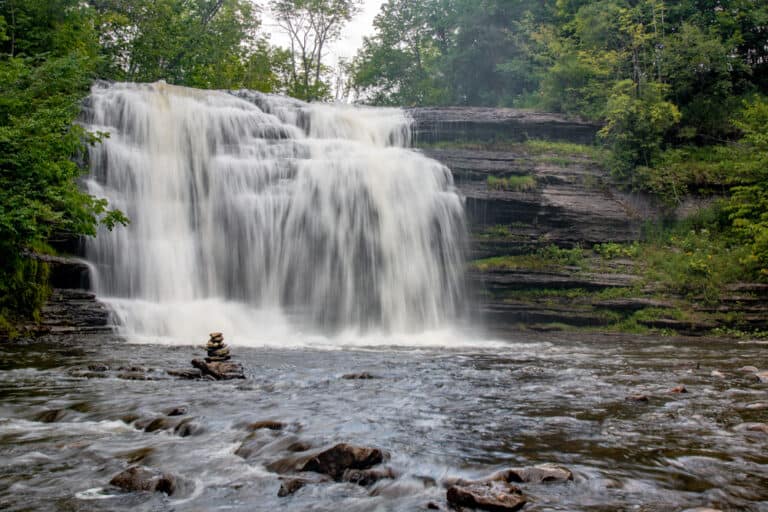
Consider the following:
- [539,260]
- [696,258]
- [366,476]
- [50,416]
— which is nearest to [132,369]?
[50,416]

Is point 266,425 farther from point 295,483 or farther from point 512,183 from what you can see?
point 512,183

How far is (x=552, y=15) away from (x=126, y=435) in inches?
1441

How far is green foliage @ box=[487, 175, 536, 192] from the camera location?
71.7 feet

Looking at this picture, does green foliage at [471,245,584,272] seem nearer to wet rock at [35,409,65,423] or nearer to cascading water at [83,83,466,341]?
cascading water at [83,83,466,341]

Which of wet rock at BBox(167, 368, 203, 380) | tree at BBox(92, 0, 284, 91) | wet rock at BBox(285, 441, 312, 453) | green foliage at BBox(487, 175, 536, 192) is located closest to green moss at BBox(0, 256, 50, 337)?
wet rock at BBox(167, 368, 203, 380)

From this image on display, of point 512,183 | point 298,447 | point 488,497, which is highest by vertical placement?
point 512,183

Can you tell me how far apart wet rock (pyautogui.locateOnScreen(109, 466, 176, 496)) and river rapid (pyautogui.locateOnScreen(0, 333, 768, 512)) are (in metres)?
0.07

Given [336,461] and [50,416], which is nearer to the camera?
[336,461]

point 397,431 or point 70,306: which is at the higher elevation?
point 70,306

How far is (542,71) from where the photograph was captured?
32.8 metres

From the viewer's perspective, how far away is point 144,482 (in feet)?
12.7

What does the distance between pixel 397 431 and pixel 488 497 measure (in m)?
2.01

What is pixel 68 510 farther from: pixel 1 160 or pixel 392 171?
pixel 392 171

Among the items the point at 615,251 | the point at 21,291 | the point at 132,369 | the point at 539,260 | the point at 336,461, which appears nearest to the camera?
the point at 336,461
